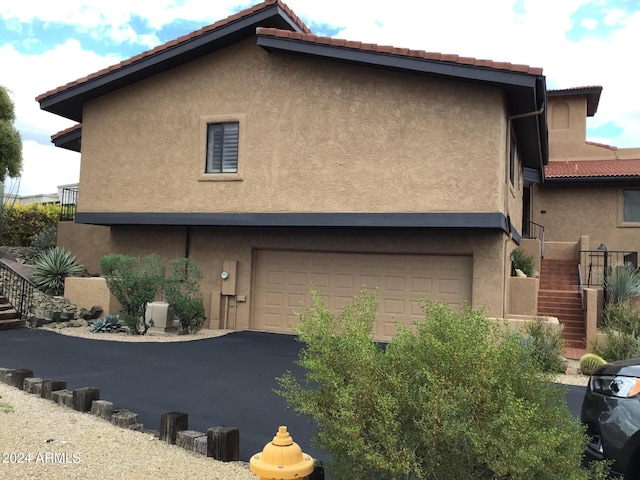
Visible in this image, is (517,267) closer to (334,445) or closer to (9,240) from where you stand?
(334,445)

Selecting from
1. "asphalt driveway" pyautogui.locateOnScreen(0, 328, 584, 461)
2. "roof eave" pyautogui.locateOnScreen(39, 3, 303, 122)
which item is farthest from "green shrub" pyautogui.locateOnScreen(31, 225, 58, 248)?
"asphalt driveway" pyautogui.locateOnScreen(0, 328, 584, 461)

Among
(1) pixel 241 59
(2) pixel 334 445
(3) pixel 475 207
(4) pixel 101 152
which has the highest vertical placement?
(1) pixel 241 59

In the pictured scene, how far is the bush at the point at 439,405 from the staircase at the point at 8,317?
511 inches

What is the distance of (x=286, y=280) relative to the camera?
50.2 feet

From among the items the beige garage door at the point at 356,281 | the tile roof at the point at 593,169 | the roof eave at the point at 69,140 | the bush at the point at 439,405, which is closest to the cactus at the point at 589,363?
the beige garage door at the point at 356,281

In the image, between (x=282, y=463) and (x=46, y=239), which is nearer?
(x=282, y=463)

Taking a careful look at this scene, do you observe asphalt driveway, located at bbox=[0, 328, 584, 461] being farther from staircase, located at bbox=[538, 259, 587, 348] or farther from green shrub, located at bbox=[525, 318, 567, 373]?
staircase, located at bbox=[538, 259, 587, 348]

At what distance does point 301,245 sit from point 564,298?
24.6ft

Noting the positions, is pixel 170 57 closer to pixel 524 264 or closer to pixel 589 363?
pixel 524 264

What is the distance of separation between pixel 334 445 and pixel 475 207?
32.9ft

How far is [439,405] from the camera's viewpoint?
326 cm

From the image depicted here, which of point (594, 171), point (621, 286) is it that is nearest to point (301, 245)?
point (621, 286)

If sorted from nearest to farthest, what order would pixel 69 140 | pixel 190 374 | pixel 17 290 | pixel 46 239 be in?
pixel 190 374 < pixel 17 290 < pixel 69 140 < pixel 46 239

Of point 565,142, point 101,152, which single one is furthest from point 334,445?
point 565,142
